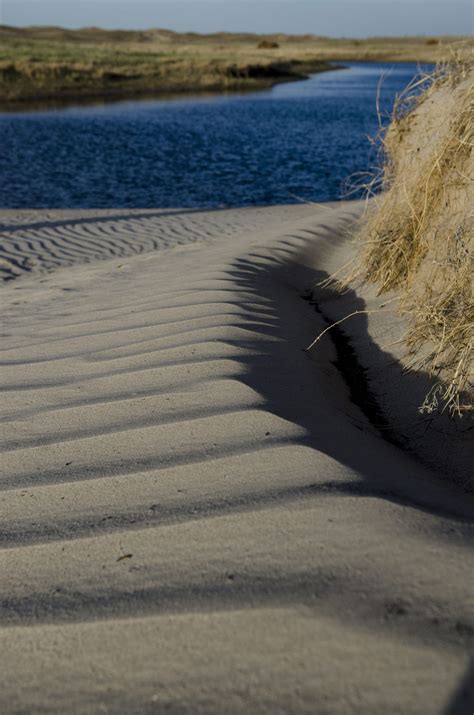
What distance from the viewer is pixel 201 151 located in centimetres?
1556

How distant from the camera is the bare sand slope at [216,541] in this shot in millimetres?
1223

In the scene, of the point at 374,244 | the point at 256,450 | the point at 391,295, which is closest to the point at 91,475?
the point at 256,450

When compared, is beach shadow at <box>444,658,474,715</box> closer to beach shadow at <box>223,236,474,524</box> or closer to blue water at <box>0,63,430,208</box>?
beach shadow at <box>223,236,474,524</box>

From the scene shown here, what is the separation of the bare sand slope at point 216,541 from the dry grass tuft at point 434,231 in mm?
443

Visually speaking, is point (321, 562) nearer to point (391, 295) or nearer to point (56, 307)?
point (391, 295)

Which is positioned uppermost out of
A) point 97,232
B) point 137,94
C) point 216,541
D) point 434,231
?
point 137,94

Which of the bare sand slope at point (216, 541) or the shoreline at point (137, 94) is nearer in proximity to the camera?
the bare sand slope at point (216, 541)

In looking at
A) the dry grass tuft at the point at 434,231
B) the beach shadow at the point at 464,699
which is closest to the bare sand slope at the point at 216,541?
the beach shadow at the point at 464,699

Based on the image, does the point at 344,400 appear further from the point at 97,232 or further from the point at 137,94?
the point at 137,94

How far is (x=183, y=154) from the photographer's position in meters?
15.2

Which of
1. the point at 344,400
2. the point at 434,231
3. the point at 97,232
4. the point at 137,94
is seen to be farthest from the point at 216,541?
the point at 137,94

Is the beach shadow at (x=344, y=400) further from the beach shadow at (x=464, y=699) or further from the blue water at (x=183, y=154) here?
the blue water at (x=183, y=154)

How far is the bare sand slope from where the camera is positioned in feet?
4.01

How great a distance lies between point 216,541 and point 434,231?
→ 2.60m
